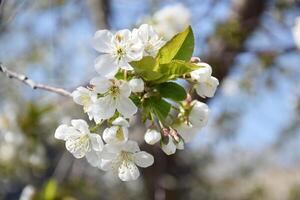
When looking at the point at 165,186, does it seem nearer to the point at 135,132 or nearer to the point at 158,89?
the point at 135,132

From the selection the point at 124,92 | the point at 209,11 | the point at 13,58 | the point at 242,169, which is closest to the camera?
the point at 124,92

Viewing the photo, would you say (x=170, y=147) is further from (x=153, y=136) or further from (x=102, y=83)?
(x=102, y=83)

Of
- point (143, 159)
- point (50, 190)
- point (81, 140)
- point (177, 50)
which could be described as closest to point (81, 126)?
point (81, 140)

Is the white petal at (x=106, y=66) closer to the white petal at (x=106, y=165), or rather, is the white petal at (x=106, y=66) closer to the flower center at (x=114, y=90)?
the flower center at (x=114, y=90)

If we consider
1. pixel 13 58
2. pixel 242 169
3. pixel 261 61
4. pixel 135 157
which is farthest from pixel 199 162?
pixel 135 157

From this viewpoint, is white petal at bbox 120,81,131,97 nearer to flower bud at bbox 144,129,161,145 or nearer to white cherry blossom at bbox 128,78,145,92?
white cherry blossom at bbox 128,78,145,92

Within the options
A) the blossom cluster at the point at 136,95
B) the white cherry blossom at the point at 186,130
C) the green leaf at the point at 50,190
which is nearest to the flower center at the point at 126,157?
the blossom cluster at the point at 136,95

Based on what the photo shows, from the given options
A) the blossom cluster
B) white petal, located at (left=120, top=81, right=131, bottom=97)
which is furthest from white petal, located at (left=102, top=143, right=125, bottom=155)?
white petal, located at (left=120, top=81, right=131, bottom=97)
